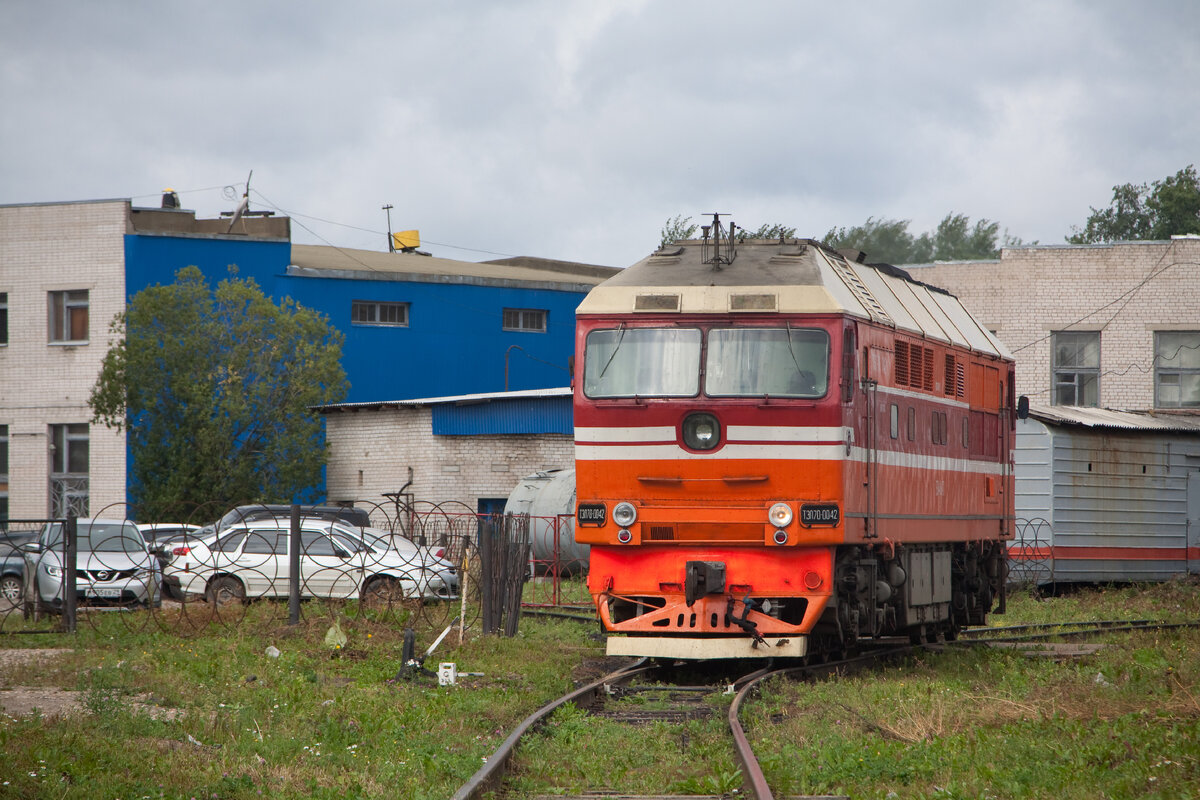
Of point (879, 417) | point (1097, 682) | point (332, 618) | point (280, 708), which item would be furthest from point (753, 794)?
point (332, 618)

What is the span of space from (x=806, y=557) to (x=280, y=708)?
4843mm

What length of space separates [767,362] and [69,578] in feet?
30.5

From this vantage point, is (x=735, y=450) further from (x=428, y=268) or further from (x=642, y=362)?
(x=428, y=268)

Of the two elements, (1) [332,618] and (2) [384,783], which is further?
(1) [332,618]

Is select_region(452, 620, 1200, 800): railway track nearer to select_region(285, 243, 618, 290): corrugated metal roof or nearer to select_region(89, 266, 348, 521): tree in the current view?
select_region(89, 266, 348, 521): tree

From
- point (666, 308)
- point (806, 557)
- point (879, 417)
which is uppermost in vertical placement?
point (666, 308)

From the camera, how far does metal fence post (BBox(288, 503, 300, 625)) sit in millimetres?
15898

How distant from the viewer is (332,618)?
16609 mm

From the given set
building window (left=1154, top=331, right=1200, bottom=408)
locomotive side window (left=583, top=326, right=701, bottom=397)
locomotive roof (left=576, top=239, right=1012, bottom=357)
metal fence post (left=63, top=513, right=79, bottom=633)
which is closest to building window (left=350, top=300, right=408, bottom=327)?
building window (left=1154, top=331, right=1200, bottom=408)

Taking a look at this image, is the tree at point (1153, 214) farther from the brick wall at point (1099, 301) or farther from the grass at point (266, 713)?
the grass at point (266, 713)

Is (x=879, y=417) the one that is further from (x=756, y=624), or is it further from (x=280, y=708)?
(x=280, y=708)

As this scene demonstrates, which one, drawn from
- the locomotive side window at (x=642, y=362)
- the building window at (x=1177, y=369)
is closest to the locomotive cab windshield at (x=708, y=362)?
the locomotive side window at (x=642, y=362)

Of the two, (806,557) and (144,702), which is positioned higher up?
(806,557)

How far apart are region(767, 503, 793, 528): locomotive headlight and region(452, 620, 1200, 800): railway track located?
1433mm
